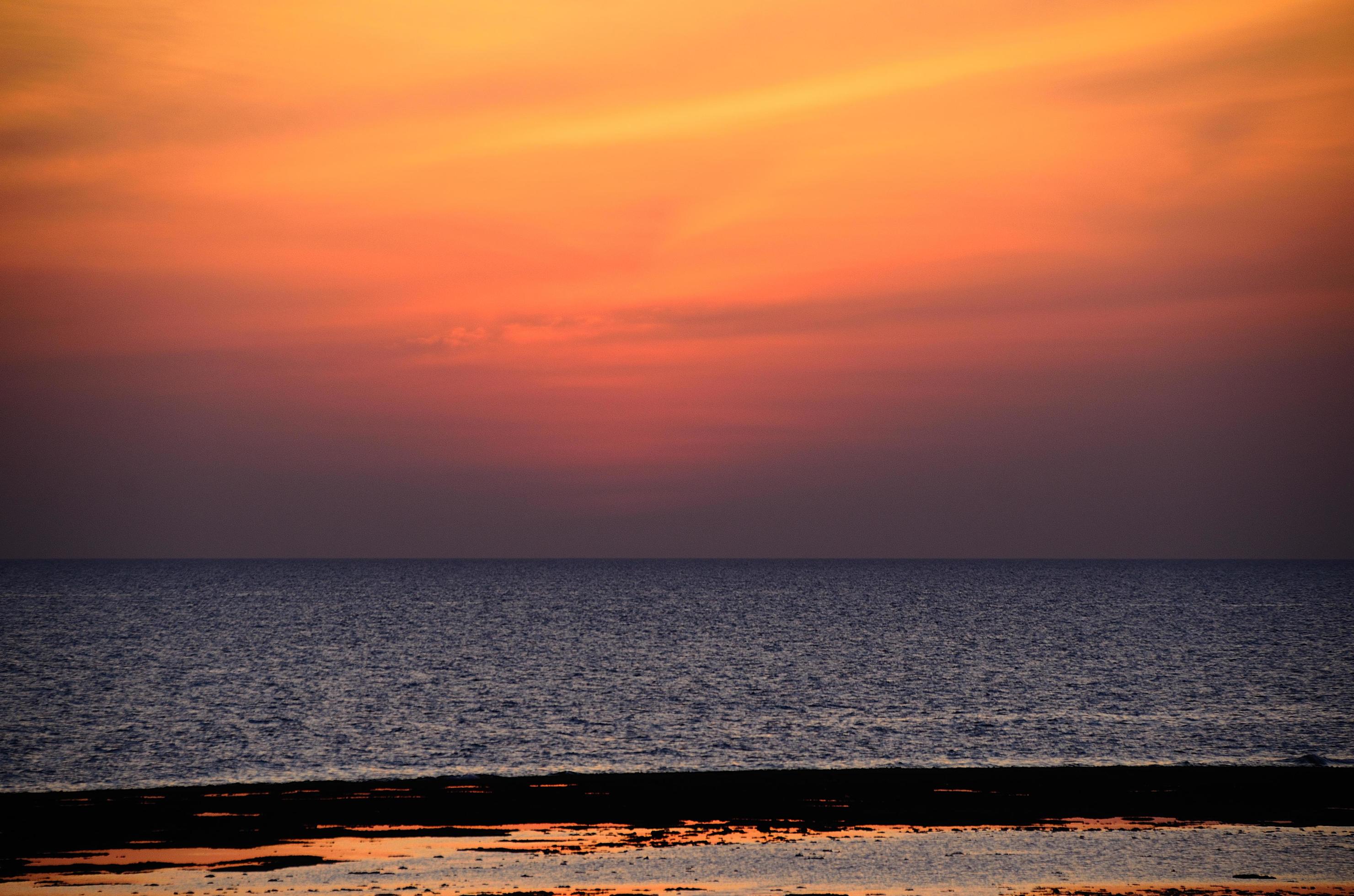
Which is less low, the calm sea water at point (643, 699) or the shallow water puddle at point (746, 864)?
the shallow water puddle at point (746, 864)

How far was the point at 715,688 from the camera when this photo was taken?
2771 inches

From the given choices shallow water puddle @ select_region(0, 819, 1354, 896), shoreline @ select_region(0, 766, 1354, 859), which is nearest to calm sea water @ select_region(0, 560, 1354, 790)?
shoreline @ select_region(0, 766, 1354, 859)

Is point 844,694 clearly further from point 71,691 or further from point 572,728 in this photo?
point 71,691

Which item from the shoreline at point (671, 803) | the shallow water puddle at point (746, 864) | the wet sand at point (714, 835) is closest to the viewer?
the shallow water puddle at point (746, 864)

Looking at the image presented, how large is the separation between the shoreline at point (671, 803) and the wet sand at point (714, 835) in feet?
0.34

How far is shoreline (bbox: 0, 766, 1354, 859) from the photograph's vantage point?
100.0ft

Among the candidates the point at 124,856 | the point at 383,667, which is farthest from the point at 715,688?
the point at 124,856

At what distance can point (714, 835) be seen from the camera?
29625 millimetres

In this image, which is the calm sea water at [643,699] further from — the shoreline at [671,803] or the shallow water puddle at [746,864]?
the shallow water puddle at [746,864]

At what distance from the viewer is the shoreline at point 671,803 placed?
1200 inches

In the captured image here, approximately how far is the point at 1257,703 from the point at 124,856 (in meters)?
57.3

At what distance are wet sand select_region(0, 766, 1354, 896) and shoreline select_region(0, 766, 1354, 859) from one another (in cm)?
10

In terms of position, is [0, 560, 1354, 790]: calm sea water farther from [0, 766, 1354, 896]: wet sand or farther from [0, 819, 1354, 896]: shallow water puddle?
[0, 819, 1354, 896]: shallow water puddle

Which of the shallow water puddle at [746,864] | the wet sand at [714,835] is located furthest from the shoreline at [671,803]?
the shallow water puddle at [746,864]
